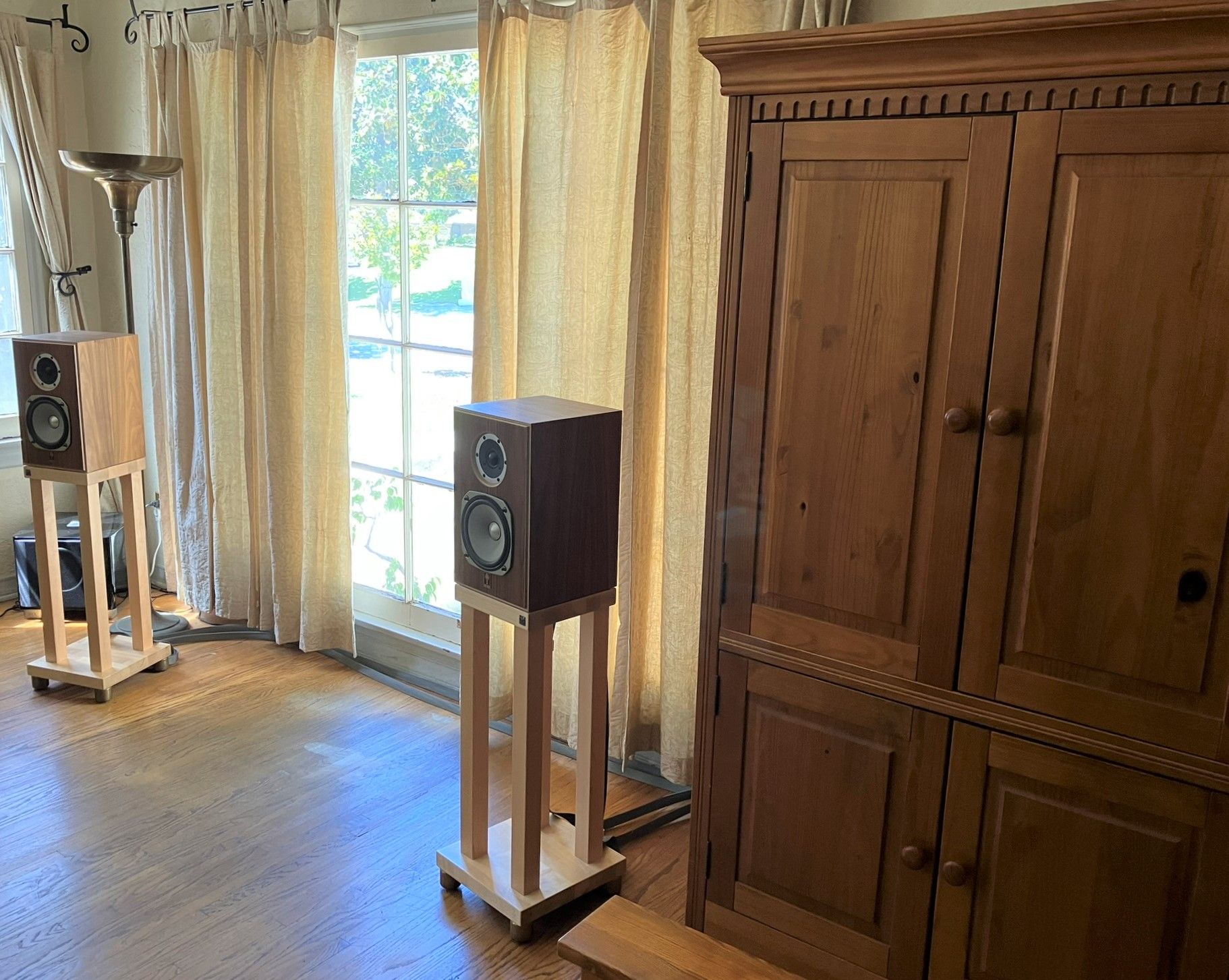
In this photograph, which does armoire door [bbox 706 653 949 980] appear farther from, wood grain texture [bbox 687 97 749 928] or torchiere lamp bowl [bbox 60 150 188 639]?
torchiere lamp bowl [bbox 60 150 188 639]

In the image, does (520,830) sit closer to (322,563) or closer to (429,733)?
(429,733)

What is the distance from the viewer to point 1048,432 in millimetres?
1481

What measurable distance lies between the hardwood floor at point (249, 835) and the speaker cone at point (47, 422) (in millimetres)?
767

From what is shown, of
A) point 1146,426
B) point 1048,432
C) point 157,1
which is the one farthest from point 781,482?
point 157,1

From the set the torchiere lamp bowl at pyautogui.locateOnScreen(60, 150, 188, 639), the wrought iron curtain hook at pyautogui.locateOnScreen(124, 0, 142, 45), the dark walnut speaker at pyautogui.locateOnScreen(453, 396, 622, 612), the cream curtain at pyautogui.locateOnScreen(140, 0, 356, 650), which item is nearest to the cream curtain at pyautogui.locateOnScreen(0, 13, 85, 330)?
the wrought iron curtain hook at pyautogui.locateOnScreen(124, 0, 142, 45)

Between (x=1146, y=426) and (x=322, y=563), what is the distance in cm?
259

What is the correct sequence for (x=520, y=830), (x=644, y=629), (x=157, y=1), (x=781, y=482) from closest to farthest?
1. (x=781, y=482)
2. (x=520, y=830)
3. (x=644, y=629)
4. (x=157, y=1)

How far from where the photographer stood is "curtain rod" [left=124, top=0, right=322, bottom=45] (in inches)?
127

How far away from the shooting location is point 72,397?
2.96 m

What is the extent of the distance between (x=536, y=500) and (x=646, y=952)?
813 mm

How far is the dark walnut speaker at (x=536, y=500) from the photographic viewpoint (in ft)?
6.50

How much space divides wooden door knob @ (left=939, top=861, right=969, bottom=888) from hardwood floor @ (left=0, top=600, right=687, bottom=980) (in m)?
0.78

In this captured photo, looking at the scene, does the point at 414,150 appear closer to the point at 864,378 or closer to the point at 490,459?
the point at 490,459

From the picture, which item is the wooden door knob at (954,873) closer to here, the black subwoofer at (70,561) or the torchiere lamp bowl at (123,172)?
the torchiere lamp bowl at (123,172)
